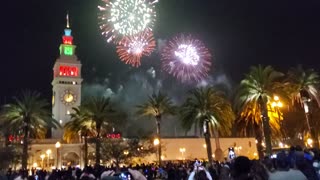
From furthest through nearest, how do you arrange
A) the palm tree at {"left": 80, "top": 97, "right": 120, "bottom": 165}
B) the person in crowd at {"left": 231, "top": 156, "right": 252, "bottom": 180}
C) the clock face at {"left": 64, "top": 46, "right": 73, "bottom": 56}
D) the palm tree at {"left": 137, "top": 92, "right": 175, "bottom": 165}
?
the clock face at {"left": 64, "top": 46, "right": 73, "bottom": 56} < the palm tree at {"left": 137, "top": 92, "right": 175, "bottom": 165} < the palm tree at {"left": 80, "top": 97, "right": 120, "bottom": 165} < the person in crowd at {"left": 231, "top": 156, "right": 252, "bottom": 180}

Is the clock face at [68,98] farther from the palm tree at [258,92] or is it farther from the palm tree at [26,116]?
the palm tree at [258,92]

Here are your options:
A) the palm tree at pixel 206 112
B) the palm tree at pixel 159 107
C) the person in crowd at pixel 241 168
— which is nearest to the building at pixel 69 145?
the palm tree at pixel 159 107

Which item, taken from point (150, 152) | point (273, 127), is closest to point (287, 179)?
point (273, 127)

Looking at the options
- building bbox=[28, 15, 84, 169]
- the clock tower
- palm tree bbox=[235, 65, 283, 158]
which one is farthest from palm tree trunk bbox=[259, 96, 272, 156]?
the clock tower

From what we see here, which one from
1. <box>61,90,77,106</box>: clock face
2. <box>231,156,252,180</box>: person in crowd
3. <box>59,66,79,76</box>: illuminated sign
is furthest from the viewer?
<box>59,66,79,76</box>: illuminated sign

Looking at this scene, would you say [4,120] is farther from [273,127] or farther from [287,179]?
[287,179]

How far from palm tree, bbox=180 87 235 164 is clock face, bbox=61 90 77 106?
70835mm

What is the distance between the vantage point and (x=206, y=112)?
50812 millimetres

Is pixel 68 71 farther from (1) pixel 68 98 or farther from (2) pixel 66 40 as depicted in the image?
(2) pixel 66 40

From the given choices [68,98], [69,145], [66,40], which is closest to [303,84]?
[69,145]

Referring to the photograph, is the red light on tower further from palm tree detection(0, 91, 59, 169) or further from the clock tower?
palm tree detection(0, 91, 59, 169)

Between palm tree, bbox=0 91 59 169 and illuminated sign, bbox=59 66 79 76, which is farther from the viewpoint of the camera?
illuminated sign, bbox=59 66 79 76

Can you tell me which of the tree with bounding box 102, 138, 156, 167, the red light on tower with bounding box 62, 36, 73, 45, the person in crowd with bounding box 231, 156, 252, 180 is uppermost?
the red light on tower with bounding box 62, 36, 73, 45

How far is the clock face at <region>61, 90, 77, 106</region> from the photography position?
11706cm
